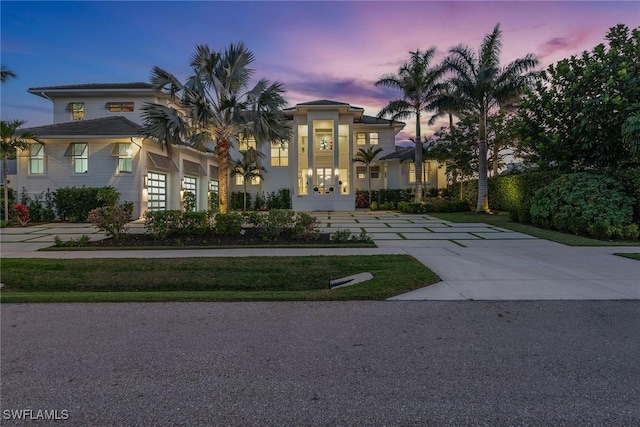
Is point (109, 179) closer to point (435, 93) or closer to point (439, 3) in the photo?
point (439, 3)

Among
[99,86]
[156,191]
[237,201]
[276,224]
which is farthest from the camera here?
[237,201]

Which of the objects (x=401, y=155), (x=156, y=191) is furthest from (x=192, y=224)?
(x=401, y=155)

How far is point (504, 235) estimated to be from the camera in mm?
11992

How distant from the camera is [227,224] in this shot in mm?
10594

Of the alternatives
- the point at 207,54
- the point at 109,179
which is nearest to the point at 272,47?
the point at 207,54

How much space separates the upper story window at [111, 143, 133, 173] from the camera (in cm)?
1781

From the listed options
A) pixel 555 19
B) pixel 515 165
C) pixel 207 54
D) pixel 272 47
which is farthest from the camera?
pixel 515 165

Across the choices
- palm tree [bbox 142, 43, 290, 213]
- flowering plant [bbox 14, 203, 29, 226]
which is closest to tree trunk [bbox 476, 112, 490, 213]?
palm tree [bbox 142, 43, 290, 213]

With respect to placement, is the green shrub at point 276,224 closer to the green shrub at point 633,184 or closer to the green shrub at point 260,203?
the green shrub at point 633,184

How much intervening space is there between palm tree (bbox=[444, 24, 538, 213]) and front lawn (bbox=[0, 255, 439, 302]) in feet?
54.1

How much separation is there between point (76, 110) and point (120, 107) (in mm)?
2932


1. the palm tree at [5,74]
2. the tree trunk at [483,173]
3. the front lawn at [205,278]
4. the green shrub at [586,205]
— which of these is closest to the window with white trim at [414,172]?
the tree trunk at [483,173]

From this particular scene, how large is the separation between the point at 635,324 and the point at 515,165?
26.0 metres

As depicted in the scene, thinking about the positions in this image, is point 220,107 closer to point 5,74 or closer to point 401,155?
point 5,74
